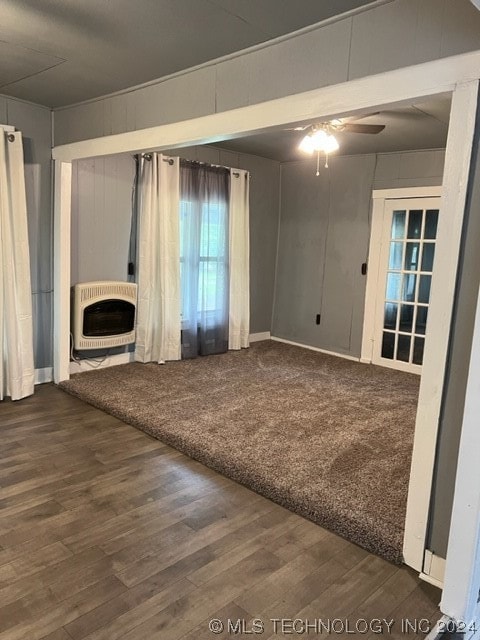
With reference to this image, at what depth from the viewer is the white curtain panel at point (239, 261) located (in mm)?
5395

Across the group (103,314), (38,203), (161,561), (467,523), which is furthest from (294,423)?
(38,203)

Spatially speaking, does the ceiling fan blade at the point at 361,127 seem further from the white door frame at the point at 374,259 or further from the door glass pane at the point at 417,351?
the door glass pane at the point at 417,351

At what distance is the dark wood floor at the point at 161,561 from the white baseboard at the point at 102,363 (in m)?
1.58

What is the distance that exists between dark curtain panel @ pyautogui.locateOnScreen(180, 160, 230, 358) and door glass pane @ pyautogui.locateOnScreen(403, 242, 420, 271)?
1.97 m

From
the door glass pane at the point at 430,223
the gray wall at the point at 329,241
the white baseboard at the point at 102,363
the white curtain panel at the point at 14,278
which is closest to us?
the white curtain panel at the point at 14,278

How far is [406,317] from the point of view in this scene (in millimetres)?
5145

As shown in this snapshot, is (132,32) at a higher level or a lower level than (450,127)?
higher

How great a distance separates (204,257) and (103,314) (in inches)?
50.7

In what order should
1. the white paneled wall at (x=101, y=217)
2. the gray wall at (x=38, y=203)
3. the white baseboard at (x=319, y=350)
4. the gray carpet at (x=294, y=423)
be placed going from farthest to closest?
the white baseboard at (x=319, y=350) → the white paneled wall at (x=101, y=217) → the gray wall at (x=38, y=203) → the gray carpet at (x=294, y=423)

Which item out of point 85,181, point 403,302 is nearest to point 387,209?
point 403,302

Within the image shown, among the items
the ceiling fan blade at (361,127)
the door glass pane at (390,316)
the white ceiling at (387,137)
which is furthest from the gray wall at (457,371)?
the door glass pane at (390,316)

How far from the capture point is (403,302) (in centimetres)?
516

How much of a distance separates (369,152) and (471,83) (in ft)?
11.8

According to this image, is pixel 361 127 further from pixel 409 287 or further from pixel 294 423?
pixel 294 423
